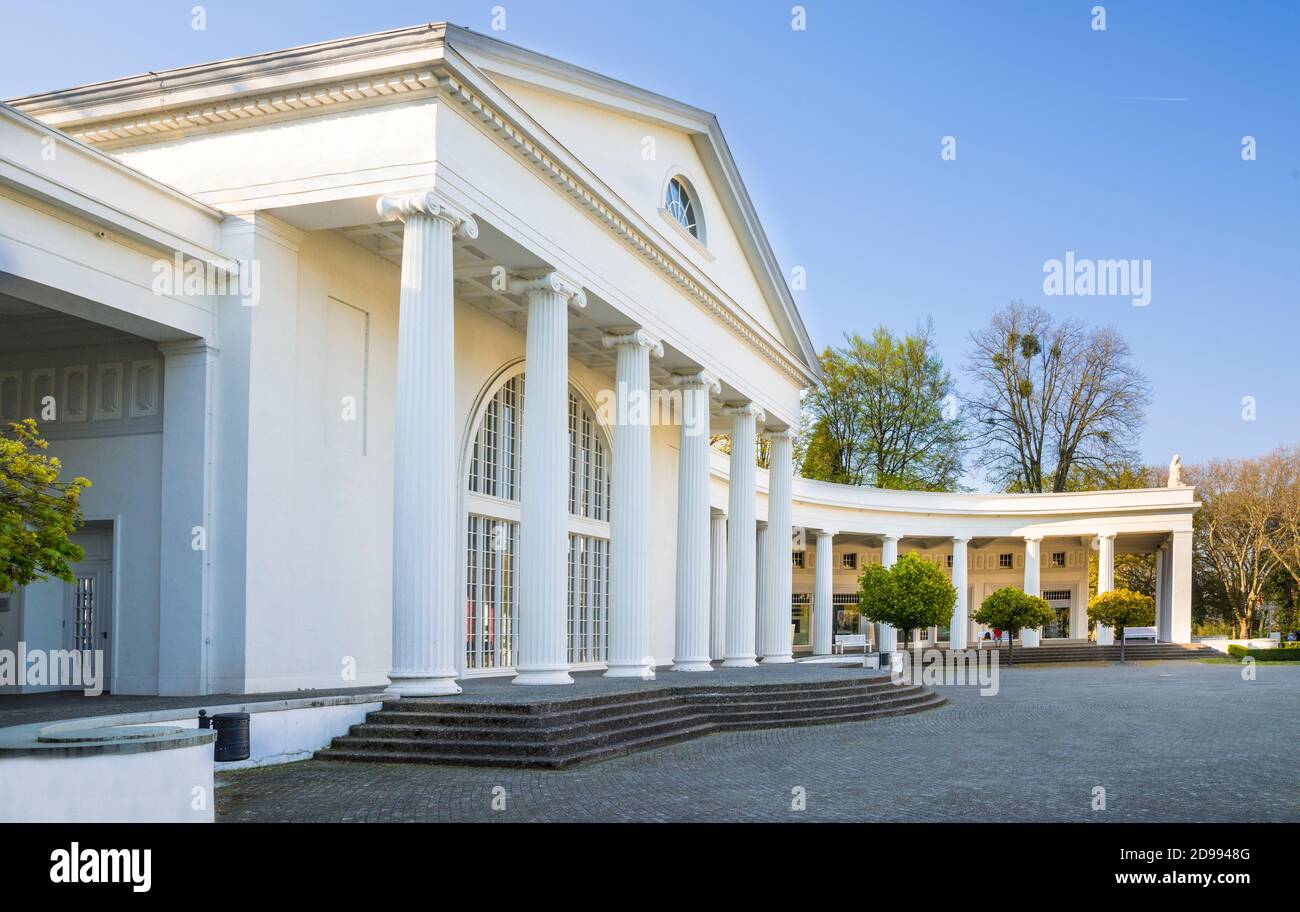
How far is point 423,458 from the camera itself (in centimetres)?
1387

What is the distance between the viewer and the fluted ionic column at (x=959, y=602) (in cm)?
4409

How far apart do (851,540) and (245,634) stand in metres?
34.8

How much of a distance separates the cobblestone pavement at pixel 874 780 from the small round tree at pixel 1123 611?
21345 millimetres

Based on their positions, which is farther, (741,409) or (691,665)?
(741,409)

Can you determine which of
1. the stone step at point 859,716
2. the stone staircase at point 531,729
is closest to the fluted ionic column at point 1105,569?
the stone step at point 859,716

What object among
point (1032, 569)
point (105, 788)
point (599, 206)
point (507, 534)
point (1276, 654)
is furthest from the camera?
point (1032, 569)

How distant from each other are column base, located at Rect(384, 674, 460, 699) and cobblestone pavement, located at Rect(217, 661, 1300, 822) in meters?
1.56

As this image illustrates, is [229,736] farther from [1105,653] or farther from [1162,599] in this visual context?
[1162,599]

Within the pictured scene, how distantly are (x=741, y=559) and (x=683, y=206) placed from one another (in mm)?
8089

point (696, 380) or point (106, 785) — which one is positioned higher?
point (696, 380)

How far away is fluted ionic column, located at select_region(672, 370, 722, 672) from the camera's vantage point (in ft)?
76.8

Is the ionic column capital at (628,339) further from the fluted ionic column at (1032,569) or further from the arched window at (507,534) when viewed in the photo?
the fluted ionic column at (1032,569)

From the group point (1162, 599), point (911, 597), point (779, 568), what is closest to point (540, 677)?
point (779, 568)
